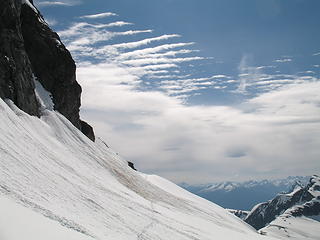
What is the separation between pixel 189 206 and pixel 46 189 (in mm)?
51042

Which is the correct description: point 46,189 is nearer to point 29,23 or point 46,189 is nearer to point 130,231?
point 130,231

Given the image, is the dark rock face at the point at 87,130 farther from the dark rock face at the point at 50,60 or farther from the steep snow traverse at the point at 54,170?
the dark rock face at the point at 50,60

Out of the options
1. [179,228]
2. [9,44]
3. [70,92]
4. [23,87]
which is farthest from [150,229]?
[70,92]

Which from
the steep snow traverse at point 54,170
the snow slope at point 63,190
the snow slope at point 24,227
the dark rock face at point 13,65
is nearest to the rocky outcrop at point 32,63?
the dark rock face at point 13,65

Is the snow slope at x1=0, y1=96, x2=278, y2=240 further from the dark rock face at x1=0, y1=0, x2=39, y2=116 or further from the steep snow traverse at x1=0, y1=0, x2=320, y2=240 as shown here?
the dark rock face at x1=0, y1=0, x2=39, y2=116

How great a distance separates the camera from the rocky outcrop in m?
61.8

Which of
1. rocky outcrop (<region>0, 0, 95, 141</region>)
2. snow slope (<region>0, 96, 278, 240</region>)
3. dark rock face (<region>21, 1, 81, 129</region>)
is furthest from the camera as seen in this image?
dark rock face (<region>21, 1, 81, 129</region>)

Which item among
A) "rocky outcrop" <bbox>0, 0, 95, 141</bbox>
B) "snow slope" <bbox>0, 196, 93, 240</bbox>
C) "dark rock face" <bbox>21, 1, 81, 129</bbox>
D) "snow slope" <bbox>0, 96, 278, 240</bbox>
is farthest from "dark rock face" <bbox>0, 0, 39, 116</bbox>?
"snow slope" <bbox>0, 196, 93, 240</bbox>

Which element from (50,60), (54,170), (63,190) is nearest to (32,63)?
(50,60)

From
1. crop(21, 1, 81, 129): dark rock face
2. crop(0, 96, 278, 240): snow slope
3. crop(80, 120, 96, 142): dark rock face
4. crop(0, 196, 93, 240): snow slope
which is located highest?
crop(21, 1, 81, 129): dark rock face

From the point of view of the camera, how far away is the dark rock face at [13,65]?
59.9 meters

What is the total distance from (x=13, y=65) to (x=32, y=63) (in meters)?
16.4

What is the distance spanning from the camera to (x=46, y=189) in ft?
124

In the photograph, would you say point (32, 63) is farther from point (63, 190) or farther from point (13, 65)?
point (63, 190)
